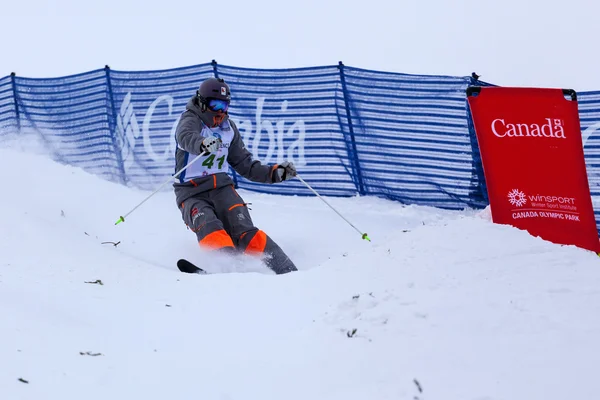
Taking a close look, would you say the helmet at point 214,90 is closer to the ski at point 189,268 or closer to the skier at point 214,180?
the skier at point 214,180

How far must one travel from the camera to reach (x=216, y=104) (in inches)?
261

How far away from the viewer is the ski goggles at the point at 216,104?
6617 millimetres

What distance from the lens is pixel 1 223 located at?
5.78 meters

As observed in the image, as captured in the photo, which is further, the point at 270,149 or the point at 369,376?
the point at 270,149

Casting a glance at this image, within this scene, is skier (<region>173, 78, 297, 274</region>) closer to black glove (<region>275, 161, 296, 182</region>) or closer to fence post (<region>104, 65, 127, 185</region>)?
black glove (<region>275, 161, 296, 182</region>)

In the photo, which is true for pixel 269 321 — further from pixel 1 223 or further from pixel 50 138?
pixel 50 138

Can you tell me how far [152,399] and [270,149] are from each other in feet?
23.4

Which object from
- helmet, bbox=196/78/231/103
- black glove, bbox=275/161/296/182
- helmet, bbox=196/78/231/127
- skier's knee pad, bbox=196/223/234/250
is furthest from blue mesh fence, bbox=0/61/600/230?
skier's knee pad, bbox=196/223/234/250

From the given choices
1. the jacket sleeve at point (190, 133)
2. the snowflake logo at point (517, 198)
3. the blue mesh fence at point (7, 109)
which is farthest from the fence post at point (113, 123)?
the snowflake logo at point (517, 198)

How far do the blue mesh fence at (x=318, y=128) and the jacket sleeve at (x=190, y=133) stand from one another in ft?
10.1

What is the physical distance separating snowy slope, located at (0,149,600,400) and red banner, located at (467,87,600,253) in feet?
1.55

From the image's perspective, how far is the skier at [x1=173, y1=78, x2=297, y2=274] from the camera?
6328 mm

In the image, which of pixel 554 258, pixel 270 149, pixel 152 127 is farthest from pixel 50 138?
pixel 554 258

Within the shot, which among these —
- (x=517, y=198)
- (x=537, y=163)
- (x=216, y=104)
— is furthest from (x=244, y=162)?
(x=537, y=163)
